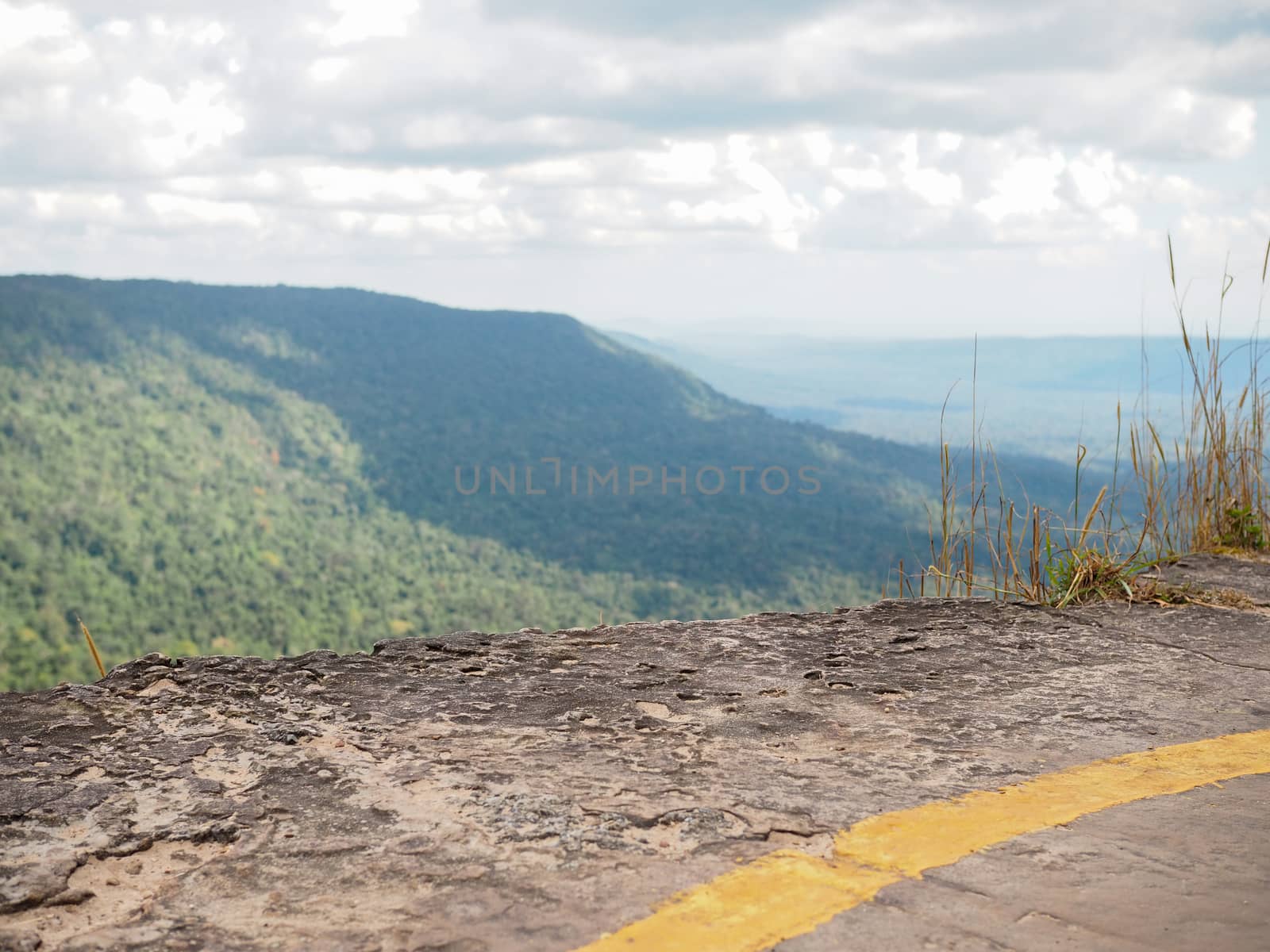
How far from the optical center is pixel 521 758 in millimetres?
2000

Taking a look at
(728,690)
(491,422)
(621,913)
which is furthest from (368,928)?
(491,422)

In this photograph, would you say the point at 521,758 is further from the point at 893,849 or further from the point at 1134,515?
the point at 1134,515

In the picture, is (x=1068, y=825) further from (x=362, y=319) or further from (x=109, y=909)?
(x=362, y=319)

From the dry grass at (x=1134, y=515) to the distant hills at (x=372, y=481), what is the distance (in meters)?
40.6

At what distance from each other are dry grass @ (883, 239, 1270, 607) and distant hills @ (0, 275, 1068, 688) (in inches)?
1597

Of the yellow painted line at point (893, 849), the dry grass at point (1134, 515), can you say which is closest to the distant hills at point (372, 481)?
the dry grass at point (1134, 515)

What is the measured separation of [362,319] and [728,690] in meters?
99.3

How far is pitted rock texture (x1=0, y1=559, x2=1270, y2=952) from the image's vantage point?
1466 mm

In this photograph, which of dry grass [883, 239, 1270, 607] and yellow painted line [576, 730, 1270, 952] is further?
dry grass [883, 239, 1270, 607]

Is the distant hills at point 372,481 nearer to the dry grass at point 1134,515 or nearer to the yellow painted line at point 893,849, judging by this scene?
the dry grass at point 1134,515

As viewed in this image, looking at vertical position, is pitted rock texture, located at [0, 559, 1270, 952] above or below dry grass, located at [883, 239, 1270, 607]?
below

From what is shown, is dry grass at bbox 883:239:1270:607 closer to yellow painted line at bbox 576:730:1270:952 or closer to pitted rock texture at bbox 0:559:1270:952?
pitted rock texture at bbox 0:559:1270:952

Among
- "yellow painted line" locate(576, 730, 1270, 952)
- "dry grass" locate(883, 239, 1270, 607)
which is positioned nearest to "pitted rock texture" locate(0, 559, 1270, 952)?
"yellow painted line" locate(576, 730, 1270, 952)

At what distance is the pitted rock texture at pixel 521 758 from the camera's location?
57.7 inches
